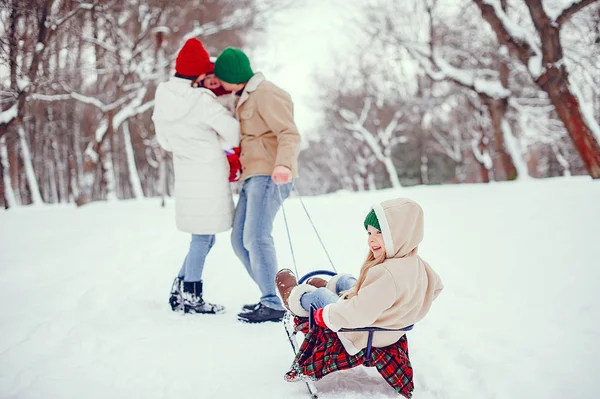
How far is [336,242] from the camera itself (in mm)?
5848

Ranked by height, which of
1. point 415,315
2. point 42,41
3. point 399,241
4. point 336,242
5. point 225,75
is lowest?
point 336,242

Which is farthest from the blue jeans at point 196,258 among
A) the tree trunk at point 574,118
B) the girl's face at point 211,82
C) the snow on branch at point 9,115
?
the tree trunk at point 574,118

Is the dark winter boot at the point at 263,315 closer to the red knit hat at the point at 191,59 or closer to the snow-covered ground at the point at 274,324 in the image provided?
the snow-covered ground at the point at 274,324

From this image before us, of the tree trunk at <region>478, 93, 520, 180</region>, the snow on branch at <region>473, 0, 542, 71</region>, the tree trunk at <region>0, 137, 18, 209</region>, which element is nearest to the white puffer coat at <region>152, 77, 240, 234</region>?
the snow on branch at <region>473, 0, 542, 71</region>

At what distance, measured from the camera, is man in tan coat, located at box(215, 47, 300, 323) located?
296 cm

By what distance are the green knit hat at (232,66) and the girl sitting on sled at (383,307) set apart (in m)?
1.64

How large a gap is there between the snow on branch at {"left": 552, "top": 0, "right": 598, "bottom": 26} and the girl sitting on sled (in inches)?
249

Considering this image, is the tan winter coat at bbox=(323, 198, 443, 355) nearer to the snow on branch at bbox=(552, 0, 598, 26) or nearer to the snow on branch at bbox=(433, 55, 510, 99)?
the snow on branch at bbox=(552, 0, 598, 26)

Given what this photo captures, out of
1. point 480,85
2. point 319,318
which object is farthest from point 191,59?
point 480,85

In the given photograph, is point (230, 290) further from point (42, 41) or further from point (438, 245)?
point (42, 41)

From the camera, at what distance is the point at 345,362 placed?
1.95 metres

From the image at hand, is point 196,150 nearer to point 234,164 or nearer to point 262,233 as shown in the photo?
point 234,164

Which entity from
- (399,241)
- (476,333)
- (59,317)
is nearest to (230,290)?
(59,317)

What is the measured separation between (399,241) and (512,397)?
0.87 meters
